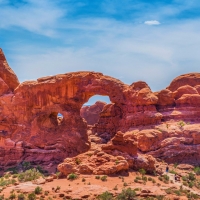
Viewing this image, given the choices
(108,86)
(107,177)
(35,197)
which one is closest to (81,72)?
(108,86)

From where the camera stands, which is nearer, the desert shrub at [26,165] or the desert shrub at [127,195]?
the desert shrub at [127,195]

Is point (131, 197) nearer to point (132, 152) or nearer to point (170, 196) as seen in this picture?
point (170, 196)

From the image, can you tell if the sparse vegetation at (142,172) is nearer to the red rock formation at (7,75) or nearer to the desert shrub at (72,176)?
the desert shrub at (72,176)

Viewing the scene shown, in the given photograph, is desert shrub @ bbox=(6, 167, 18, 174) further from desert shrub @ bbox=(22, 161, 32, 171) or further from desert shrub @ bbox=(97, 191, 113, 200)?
desert shrub @ bbox=(97, 191, 113, 200)

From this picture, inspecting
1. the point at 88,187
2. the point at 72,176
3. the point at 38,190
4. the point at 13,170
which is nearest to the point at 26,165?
the point at 13,170

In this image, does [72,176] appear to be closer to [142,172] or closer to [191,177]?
[142,172]

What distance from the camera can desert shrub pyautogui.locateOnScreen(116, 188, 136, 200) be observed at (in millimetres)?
20419

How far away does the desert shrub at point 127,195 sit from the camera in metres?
20.4

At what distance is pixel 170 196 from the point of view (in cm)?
2228

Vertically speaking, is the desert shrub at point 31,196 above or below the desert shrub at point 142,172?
below

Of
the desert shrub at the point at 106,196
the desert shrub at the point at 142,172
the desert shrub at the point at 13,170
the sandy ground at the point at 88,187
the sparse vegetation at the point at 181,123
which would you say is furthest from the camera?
the sparse vegetation at the point at 181,123

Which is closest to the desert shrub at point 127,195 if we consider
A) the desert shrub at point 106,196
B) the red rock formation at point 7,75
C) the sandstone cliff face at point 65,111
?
the desert shrub at point 106,196

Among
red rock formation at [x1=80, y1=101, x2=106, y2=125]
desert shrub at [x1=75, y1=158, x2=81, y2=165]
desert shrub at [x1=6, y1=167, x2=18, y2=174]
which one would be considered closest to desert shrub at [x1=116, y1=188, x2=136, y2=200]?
desert shrub at [x1=75, y1=158, x2=81, y2=165]

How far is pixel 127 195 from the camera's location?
67.9ft
